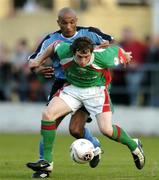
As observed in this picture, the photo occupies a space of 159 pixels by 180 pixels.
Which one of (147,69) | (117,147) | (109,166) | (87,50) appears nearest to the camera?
(87,50)

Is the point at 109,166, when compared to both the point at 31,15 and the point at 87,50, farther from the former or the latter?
the point at 31,15

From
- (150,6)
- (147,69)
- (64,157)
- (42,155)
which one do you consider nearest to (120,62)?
(42,155)

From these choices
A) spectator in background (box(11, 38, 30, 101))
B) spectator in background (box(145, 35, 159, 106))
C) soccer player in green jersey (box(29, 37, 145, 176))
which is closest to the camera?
soccer player in green jersey (box(29, 37, 145, 176))

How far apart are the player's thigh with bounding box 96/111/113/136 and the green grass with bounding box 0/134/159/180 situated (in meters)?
0.60

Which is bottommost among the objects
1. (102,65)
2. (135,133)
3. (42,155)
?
(135,133)

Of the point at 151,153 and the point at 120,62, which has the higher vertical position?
the point at 120,62

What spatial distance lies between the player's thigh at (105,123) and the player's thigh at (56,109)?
1.46 ft

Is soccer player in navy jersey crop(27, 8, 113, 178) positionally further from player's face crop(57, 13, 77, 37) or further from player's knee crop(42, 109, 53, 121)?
player's knee crop(42, 109, 53, 121)

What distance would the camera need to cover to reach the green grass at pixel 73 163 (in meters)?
13.4

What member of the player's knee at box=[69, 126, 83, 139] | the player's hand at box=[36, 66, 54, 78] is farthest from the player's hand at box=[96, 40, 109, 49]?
the player's knee at box=[69, 126, 83, 139]

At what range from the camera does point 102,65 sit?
44.3ft

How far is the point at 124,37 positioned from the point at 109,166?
29.8 ft

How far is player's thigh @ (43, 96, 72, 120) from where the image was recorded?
13.3m

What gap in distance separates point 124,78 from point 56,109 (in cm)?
1050
